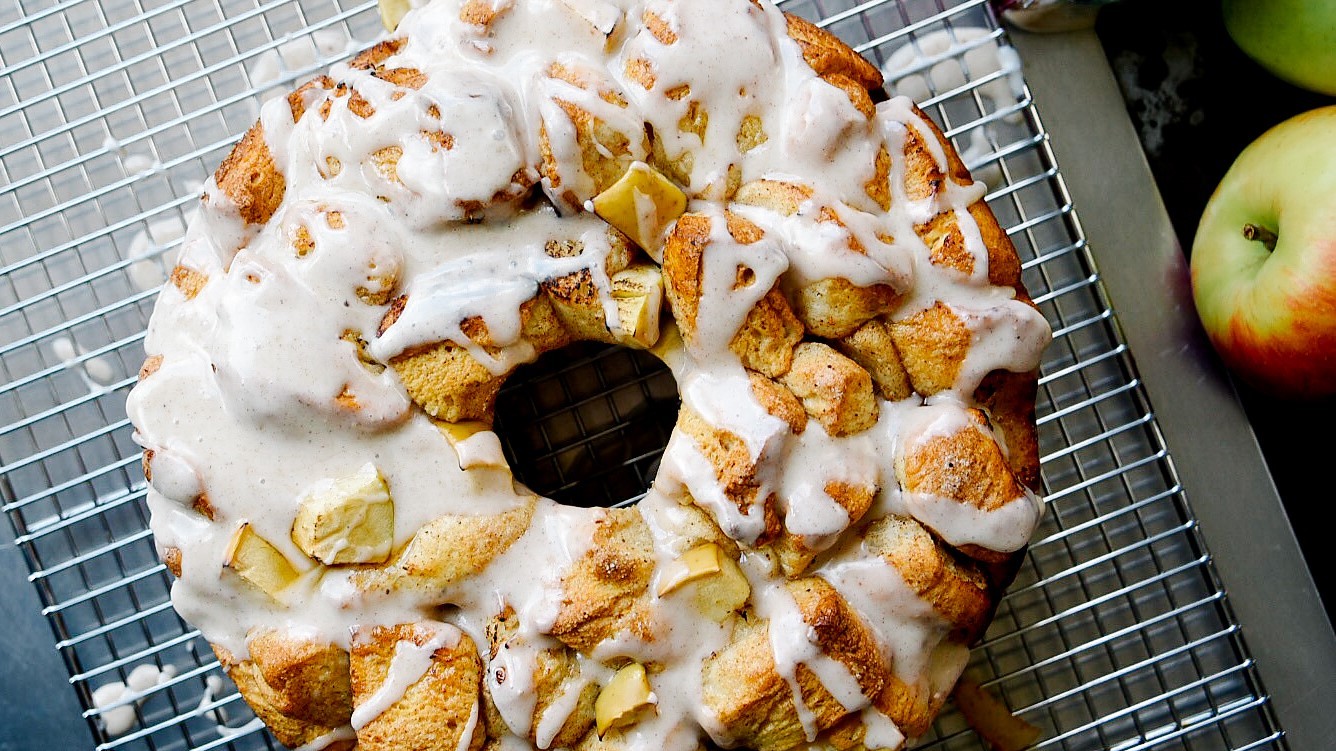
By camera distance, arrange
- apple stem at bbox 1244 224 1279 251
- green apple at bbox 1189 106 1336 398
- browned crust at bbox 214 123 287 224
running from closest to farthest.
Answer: browned crust at bbox 214 123 287 224, green apple at bbox 1189 106 1336 398, apple stem at bbox 1244 224 1279 251

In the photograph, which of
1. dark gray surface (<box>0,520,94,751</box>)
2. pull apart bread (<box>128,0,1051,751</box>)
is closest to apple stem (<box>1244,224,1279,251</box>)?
pull apart bread (<box>128,0,1051,751</box>)

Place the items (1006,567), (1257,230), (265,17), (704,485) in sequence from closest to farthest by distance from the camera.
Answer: (704,485)
(1006,567)
(1257,230)
(265,17)

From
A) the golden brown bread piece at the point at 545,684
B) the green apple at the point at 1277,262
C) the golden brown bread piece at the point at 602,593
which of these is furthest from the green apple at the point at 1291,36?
the golden brown bread piece at the point at 545,684

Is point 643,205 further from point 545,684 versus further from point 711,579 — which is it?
point 545,684

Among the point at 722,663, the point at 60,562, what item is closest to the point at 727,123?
the point at 722,663

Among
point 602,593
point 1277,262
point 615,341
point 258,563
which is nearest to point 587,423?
point 615,341

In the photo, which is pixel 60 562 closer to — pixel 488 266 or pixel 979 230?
pixel 488 266

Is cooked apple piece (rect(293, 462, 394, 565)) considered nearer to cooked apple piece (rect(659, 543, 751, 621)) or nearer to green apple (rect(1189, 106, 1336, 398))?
cooked apple piece (rect(659, 543, 751, 621))
